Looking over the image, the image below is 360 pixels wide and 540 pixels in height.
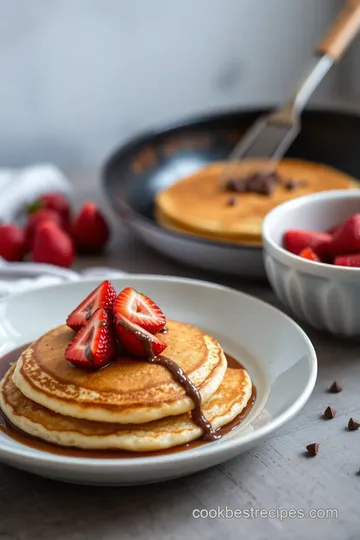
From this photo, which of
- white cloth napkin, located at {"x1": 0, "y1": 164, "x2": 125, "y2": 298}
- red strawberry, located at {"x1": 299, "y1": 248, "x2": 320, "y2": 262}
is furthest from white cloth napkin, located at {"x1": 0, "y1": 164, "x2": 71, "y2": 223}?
red strawberry, located at {"x1": 299, "y1": 248, "x2": 320, "y2": 262}

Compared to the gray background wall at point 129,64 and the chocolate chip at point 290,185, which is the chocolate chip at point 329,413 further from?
the gray background wall at point 129,64

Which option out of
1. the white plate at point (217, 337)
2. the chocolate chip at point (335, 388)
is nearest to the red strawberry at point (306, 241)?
the white plate at point (217, 337)

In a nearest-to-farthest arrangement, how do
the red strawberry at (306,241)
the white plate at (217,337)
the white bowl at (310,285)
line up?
the white plate at (217,337)
the white bowl at (310,285)
the red strawberry at (306,241)

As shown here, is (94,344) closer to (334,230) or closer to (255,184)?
(334,230)

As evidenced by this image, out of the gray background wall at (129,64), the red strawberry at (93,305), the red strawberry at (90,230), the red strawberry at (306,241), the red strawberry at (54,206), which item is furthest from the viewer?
the gray background wall at (129,64)

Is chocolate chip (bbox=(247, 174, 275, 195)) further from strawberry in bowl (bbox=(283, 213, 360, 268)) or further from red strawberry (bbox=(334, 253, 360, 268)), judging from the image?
red strawberry (bbox=(334, 253, 360, 268))

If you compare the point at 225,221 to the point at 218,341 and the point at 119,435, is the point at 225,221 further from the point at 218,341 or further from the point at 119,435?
the point at 119,435

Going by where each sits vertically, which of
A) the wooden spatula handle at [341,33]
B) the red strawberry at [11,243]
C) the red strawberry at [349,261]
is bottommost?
the red strawberry at [11,243]
